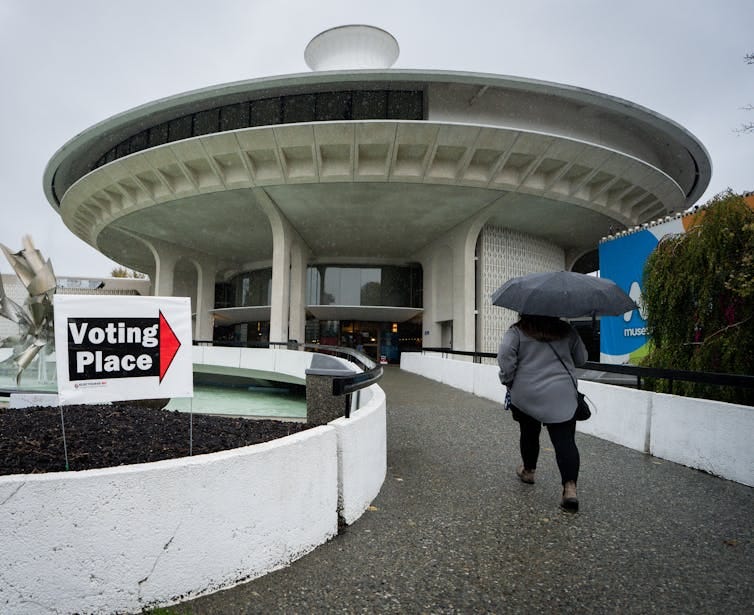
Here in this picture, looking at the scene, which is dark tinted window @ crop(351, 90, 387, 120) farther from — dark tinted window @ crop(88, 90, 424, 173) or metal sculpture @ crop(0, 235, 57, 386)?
metal sculpture @ crop(0, 235, 57, 386)

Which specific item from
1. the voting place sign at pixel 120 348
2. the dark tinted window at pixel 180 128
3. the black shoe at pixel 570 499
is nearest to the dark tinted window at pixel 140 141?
the dark tinted window at pixel 180 128

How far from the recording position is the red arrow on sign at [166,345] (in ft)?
11.1

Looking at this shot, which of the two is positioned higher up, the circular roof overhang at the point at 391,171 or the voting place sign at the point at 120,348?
the circular roof overhang at the point at 391,171

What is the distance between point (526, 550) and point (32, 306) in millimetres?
11697

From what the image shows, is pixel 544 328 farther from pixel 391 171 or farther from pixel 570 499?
pixel 391 171

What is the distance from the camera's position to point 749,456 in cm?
455

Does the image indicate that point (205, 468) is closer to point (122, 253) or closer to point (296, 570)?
point (296, 570)

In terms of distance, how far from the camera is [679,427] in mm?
5320

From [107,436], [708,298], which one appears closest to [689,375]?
[708,298]

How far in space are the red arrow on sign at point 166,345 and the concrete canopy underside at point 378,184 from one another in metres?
16.6

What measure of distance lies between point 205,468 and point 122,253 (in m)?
38.5

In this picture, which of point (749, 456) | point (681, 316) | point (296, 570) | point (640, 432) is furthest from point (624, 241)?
point (296, 570)

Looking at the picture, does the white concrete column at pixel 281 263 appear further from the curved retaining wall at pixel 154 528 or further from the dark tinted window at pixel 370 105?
the curved retaining wall at pixel 154 528

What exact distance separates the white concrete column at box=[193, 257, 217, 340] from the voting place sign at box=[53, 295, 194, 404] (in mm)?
31982
